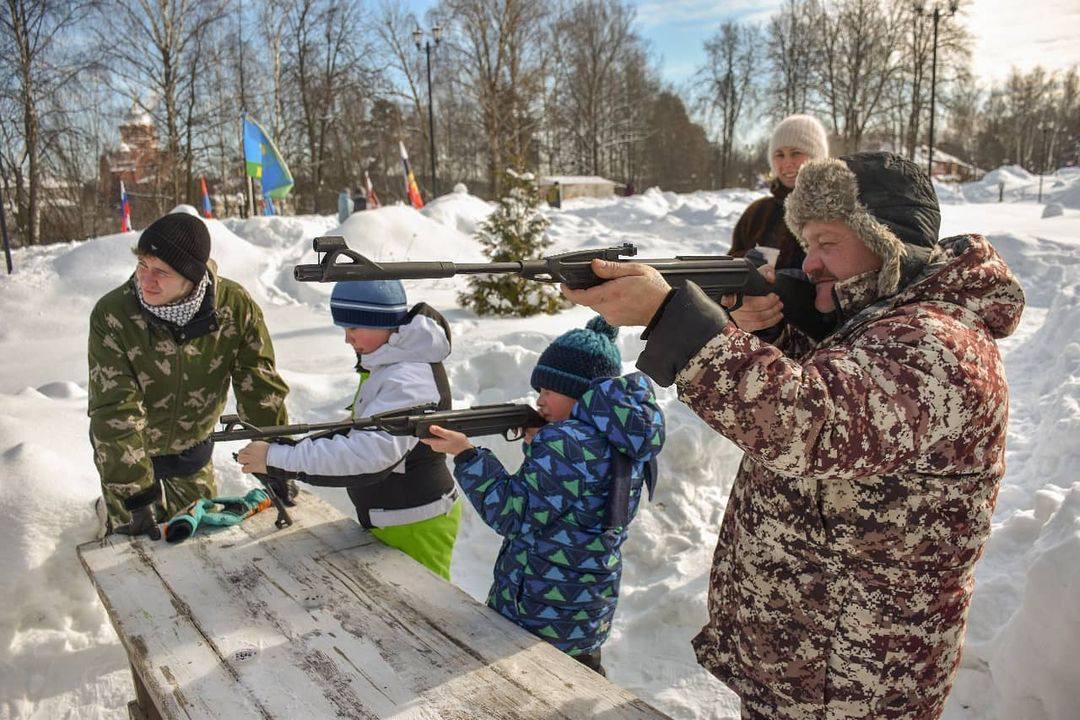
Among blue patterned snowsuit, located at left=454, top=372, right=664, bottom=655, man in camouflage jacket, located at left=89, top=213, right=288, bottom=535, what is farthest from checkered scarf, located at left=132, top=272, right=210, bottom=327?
blue patterned snowsuit, located at left=454, top=372, right=664, bottom=655

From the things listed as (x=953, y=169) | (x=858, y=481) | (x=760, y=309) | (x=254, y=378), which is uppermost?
(x=953, y=169)

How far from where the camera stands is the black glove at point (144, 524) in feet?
8.84

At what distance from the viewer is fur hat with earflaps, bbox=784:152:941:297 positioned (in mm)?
1389

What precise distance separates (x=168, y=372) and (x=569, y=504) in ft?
5.90

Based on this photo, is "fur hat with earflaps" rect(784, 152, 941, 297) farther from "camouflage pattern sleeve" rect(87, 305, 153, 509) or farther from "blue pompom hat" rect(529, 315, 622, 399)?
"camouflage pattern sleeve" rect(87, 305, 153, 509)

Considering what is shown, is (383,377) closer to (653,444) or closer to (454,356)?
(653,444)

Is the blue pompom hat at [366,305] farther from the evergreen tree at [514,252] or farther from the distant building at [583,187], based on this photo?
the distant building at [583,187]

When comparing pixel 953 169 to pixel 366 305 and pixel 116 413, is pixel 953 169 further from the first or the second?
pixel 116 413

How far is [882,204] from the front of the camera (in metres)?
1.43

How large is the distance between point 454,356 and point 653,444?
4.55 meters

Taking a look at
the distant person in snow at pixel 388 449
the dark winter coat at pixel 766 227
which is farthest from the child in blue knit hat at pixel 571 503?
the dark winter coat at pixel 766 227

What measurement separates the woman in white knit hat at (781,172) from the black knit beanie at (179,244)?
7.68ft

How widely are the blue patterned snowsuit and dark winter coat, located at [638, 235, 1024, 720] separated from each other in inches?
17.2

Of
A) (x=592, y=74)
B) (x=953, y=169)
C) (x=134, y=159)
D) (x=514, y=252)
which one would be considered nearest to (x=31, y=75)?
(x=134, y=159)
